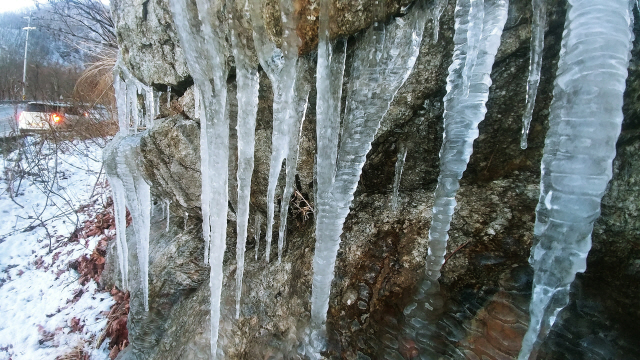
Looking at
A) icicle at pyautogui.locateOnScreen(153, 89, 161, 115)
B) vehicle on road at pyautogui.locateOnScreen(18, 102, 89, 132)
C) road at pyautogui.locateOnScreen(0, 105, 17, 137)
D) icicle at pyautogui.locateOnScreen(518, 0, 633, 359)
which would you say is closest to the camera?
icicle at pyautogui.locateOnScreen(518, 0, 633, 359)

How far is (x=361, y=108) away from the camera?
1355 millimetres

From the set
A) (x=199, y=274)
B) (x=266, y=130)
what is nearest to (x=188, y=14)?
(x=266, y=130)

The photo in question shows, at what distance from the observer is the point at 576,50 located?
2.64 ft

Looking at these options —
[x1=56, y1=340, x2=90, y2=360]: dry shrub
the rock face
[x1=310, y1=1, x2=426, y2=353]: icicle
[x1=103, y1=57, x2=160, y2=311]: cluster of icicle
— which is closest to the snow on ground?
[x1=56, y1=340, x2=90, y2=360]: dry shrub

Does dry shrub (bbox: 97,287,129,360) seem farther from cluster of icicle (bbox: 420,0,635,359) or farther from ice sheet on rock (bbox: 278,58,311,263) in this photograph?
cluster of icicle (bbox: 420,0,635,359)

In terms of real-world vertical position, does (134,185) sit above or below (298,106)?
below

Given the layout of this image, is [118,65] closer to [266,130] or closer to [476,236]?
[266,130]

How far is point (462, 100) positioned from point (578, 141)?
39 centimetres

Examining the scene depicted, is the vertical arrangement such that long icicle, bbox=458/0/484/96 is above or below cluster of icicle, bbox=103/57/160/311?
above

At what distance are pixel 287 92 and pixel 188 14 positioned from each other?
600 mm

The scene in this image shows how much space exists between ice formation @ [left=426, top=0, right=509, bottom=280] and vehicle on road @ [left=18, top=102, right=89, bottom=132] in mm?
8149

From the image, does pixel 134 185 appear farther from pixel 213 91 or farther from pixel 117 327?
pixel 117 327

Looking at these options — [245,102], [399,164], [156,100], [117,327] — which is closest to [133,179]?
A: [156,100]

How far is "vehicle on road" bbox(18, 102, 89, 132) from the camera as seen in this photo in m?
7.22
